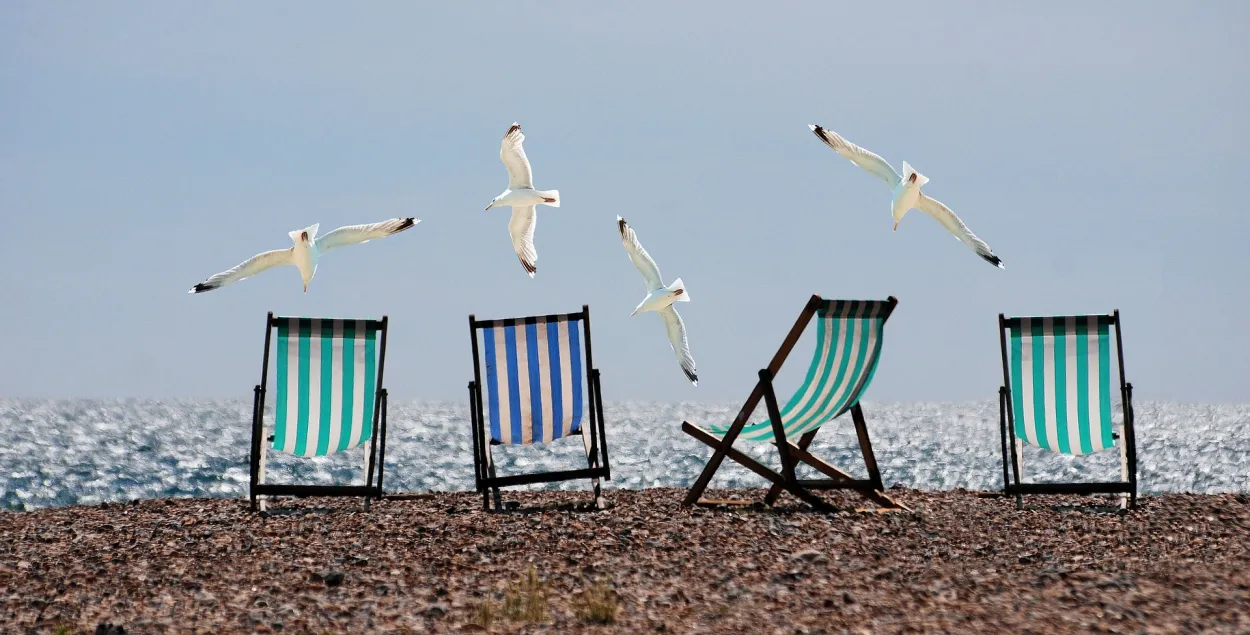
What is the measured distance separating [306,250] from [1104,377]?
4.66 meters

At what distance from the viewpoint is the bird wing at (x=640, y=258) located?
24.5 feet

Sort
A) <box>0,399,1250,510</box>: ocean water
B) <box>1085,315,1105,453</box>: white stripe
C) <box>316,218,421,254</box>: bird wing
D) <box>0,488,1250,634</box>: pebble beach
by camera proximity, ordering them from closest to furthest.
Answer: <box>0,488,1250,634</box>: pebble beach → <box>1085,315,1105,453</box>: white stripe → <box>316,218,421,254</box>: bird wing → <box>0,399,1250,510</box>: ocean water

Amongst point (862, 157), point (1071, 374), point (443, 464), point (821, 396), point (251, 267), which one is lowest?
point (443, 464)

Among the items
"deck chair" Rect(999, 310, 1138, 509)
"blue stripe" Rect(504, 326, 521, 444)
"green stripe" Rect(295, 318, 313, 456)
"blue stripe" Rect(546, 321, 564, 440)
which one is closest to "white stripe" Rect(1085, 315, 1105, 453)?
"deck chair" Rect(999, 310, 1138, 509)

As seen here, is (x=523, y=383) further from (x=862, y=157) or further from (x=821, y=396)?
(x=862, y=157)

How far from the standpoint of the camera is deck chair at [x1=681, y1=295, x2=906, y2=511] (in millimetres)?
5945

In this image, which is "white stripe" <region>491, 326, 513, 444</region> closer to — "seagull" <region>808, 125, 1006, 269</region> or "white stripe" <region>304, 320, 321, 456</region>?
"white stripe" <region>304, 320, 321, 456</region>

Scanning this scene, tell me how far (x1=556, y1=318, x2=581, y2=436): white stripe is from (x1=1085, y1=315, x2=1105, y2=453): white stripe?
2.85 meters

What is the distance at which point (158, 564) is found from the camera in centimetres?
490

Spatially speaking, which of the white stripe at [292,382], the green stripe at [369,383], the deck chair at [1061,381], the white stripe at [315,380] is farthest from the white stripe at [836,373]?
the white stripe at [292,382]

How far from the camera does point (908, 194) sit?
746 centimetres

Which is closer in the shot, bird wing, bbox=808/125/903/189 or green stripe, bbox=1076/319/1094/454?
green stripe, bbox=1076/319/1094/454

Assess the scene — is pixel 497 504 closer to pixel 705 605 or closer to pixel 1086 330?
pixel 705 605

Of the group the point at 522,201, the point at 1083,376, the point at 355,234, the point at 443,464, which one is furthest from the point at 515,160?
the point at 443,464
